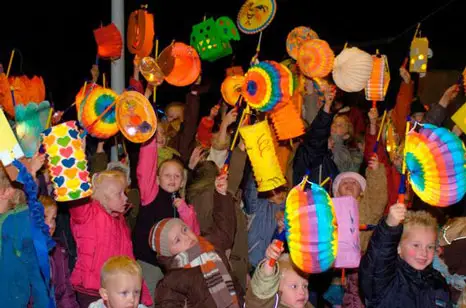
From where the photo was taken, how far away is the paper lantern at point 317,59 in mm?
5770

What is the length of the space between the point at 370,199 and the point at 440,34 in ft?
15.2

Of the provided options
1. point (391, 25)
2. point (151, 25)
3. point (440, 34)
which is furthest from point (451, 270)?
point (391, 25)

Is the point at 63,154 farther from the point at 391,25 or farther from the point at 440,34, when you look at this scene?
the point at 391,25

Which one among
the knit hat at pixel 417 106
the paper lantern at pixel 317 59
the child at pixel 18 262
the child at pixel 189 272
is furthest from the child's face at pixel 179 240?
the knit hat at pixel 417 106

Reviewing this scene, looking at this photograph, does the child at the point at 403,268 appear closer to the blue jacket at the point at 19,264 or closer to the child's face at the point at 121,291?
the child's face at the point at 121,291

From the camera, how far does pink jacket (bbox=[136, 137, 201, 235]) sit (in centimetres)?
526

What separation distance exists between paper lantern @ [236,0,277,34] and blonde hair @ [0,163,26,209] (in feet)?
9.87

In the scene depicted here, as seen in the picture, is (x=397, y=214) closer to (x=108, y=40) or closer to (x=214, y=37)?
(x=214, y=37)

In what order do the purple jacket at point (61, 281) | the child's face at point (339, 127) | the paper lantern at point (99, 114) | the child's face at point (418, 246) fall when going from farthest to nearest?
the child's face at point (339, 127) < the paper lantern at point (99, 114) < the purple jacket at point (61, 281) < the child's face at point (418, 246)

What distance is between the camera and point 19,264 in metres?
4.18

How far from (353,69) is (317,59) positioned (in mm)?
328

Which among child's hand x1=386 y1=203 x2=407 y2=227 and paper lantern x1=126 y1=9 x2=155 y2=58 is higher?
paper lantern x1=126 y1=9 x2=155 y2=58

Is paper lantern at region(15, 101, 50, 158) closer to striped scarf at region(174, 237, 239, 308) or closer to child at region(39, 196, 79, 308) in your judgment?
child at region(39, 196, 79, 308)

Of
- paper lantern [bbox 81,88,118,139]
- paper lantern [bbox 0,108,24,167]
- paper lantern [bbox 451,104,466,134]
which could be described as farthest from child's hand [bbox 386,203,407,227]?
paper lantern [bbox 81,88,118,139]
